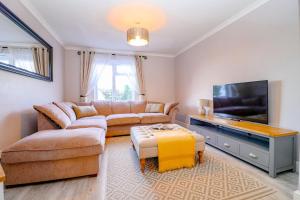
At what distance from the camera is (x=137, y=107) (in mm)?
4562

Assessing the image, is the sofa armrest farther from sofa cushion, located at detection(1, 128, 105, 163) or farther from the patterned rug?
the patterned rug

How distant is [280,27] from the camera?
82.0 inches

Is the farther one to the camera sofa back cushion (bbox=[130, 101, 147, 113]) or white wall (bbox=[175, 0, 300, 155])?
sofa back cushion (bbox=[130, 101, 147, 113])

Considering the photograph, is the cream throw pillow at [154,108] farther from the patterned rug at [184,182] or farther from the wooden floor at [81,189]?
the wooden floor at [81,189]

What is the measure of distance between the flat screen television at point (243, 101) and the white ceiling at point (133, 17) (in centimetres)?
128

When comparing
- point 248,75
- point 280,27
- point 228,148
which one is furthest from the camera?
point 248,75

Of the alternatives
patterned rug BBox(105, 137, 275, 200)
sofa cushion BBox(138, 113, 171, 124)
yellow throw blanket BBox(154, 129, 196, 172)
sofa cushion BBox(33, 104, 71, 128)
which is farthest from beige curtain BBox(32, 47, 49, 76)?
yellow throw blanket BBox(154, 129, 196, 172)

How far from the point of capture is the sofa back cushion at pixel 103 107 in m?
4.27

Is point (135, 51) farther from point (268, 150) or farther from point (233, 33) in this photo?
point (268, 150)

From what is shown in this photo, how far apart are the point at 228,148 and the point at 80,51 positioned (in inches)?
179

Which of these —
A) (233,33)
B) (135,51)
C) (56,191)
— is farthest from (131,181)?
(135,51)

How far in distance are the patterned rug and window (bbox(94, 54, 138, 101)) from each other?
2921 millimetres

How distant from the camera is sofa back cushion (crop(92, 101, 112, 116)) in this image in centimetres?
427

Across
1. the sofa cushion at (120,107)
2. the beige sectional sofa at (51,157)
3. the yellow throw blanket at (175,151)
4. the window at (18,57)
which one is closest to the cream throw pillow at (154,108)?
the sofa cushion at (120,107)
